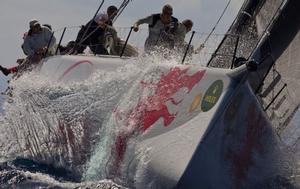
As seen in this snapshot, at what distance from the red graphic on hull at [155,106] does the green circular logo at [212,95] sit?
250 millimetres

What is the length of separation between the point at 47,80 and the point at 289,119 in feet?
10.5

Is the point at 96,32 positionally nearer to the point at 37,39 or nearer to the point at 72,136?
the point at 37,39

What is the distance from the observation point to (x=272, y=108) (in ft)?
20.3

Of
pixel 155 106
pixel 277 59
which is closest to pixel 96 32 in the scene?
pixel 277 59

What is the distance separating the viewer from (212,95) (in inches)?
197

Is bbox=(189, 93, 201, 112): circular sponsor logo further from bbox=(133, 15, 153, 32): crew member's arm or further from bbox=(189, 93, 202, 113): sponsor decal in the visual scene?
bbox=(133, 15, 153, 32): crew member's arm

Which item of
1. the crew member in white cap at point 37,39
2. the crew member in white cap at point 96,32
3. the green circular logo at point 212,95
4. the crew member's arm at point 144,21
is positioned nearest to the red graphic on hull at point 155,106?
the green circular logo at point 212,95

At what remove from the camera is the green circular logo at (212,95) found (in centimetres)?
493

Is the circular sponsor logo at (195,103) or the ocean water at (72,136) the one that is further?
the ocean water at (72,136)

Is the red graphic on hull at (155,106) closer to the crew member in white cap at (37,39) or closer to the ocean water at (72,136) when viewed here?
the ocean water at (72,136)

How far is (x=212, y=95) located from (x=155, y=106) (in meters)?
0.68

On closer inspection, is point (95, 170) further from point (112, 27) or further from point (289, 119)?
point (112, 27)

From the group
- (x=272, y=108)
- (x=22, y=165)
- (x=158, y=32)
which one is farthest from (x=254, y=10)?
(x=22, y=165)

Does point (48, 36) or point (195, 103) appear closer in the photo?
point (195, 103)
